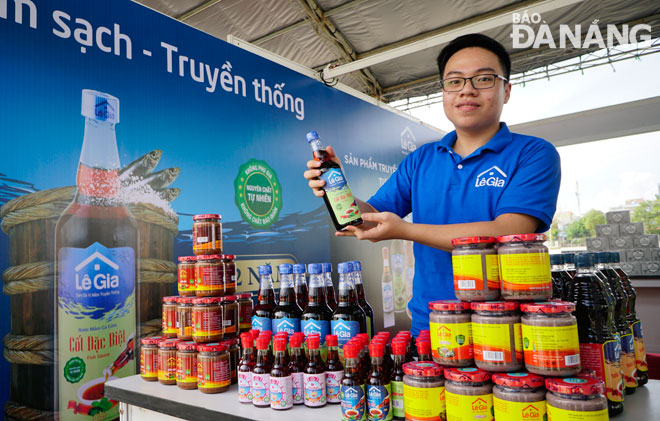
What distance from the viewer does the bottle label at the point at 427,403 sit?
959 mm

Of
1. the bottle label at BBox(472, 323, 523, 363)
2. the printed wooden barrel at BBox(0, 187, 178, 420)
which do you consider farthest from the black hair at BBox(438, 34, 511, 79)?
the printed wooden barrel at BBox(0, 187, 178, 420)

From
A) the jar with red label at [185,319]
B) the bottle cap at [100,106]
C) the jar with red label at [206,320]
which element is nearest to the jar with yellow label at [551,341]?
the jar with red label at [206,320]

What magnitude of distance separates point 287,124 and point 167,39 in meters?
0.98

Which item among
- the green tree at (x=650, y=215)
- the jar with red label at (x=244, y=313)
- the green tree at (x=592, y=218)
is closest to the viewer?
the jar with red label at (x=244, y=313)

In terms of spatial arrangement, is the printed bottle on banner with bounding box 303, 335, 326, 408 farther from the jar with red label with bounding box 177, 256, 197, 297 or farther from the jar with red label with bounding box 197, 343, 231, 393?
the jar with red label with bounding box 177, 256, 197, 297

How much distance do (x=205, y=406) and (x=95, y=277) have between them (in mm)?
948

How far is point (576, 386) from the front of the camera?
841 mm

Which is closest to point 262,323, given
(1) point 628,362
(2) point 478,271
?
(2) point 478,271

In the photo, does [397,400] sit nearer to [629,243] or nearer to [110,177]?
[110,177]

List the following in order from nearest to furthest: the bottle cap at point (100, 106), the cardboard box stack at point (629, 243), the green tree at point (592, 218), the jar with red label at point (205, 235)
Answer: the jar with red label at point (205, 235), the bottle cap at point (100, 106), the cardboard box stack at point (629, 243), the green tree at point (592, 218)

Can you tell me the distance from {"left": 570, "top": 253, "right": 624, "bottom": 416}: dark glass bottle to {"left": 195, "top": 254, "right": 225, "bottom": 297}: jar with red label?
3.82 feet

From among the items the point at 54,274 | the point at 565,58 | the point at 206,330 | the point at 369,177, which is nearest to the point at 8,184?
the point at 54,274

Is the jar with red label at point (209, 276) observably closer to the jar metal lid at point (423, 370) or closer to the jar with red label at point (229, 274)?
the jar with red label at point (229, 274)

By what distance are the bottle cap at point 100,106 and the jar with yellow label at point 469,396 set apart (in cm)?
187
